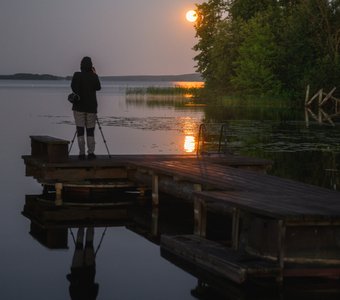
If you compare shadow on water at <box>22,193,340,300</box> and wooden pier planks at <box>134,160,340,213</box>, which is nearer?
shadow on water at <box>22,193,340,300</box>

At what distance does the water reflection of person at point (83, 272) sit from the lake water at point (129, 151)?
0.09 m

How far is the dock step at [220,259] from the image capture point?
10.2m

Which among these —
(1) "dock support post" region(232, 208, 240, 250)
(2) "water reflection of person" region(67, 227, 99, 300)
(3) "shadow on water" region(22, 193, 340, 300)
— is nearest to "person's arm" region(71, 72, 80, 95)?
(3) "shadow on water" region(22, 193, 340, 300)

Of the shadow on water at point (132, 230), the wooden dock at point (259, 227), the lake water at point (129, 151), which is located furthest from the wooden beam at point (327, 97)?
the wooden dock at point (259, 227)

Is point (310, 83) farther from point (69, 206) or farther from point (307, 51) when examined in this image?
point (69, 206)

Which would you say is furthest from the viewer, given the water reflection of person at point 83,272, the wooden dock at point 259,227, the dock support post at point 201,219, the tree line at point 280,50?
the tree line at point 280,50

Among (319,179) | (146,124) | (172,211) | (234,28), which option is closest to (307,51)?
(234,28)

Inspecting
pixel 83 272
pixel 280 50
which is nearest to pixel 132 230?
pixel 83 272

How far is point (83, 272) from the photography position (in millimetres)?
11234

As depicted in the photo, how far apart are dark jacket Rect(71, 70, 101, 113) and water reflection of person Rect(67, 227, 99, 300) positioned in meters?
4.84

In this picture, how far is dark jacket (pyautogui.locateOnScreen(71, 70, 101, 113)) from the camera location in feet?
58.5

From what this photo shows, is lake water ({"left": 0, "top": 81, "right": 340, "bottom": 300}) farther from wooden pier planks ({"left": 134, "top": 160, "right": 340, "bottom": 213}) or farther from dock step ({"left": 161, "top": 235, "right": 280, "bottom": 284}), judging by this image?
wooden pier planks ({"left": 134, "top": 160, "right": 340, "bottom": 213})

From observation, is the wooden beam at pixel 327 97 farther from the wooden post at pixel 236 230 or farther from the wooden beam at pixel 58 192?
the wooden post at pixel 236 230

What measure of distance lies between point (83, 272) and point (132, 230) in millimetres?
3437
